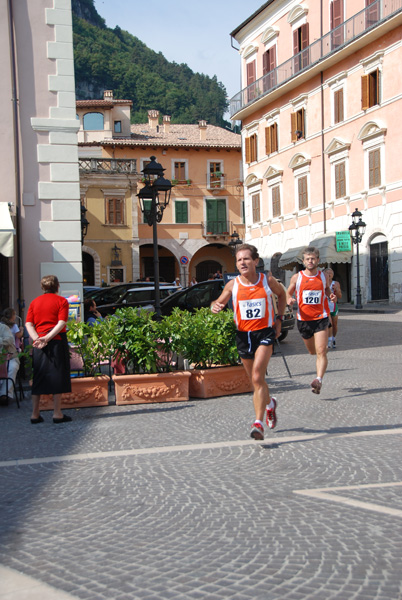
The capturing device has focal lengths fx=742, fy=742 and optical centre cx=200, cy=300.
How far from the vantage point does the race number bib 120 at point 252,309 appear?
6.92 m

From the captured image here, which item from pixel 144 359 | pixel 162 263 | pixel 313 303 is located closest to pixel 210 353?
pixel 144 359

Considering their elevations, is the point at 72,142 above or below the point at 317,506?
above

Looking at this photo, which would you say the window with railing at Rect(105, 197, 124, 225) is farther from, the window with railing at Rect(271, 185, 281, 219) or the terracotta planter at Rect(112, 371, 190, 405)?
the terracotta planter at Rect(112, 371, 190, 405)

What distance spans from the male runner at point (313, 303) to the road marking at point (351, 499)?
419 cm

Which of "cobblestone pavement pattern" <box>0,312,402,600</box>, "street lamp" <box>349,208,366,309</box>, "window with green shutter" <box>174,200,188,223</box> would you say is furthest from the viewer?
"window with green shutter" <box>174,200,188,223</box>

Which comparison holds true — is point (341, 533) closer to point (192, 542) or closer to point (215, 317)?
point (192, 542)

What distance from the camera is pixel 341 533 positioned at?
3988mm

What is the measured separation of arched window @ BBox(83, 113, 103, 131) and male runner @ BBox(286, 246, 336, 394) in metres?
51.5

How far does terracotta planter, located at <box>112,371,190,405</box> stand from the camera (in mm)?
9680

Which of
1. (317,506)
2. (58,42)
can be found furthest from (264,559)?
(58,42)

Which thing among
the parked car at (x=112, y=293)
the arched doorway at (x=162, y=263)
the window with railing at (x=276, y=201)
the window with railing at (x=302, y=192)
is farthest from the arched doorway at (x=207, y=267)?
the parked car at (x=112, y=293)

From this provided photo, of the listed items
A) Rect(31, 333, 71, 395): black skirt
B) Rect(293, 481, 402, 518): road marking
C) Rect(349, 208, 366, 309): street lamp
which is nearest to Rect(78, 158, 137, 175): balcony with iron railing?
Rect(349, 208, 366, 309): street lamp

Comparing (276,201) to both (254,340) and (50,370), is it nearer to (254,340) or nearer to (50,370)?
(50,370)

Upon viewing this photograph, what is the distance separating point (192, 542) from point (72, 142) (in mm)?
11051
